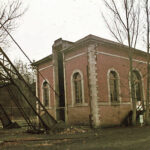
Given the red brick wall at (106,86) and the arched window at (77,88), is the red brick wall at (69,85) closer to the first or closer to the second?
the arched window at (77,88)

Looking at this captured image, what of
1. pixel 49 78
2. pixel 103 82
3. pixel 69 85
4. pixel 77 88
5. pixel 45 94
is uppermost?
pixel 49 78

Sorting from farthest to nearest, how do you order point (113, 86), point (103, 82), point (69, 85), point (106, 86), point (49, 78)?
1. point (49, 78)
2. point (69, 85)
3. point (113, 86)
4. point (106, 86)
5. point (103, 82)

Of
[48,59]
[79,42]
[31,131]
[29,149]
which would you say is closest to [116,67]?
[79,42]

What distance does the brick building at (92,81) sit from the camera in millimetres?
14031

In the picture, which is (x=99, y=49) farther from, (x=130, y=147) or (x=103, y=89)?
(x=130, y=147)

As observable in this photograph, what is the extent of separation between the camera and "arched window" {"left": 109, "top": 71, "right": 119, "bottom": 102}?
50.4 ft

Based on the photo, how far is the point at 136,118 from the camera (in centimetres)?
1591

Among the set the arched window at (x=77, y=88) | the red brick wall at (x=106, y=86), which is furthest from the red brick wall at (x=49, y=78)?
the red brick wall at (x=106, y=86)

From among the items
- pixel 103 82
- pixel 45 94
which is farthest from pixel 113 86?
pixel 45 94

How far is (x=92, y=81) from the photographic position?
13.9 meters

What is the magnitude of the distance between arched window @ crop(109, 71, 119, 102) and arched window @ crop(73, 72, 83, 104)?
8.24 feet

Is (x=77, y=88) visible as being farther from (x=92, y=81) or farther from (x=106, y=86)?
(x=106, y=86)

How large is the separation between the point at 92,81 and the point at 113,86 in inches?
104

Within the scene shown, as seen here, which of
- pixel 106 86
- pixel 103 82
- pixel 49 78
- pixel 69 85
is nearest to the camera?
pixel 103 82
